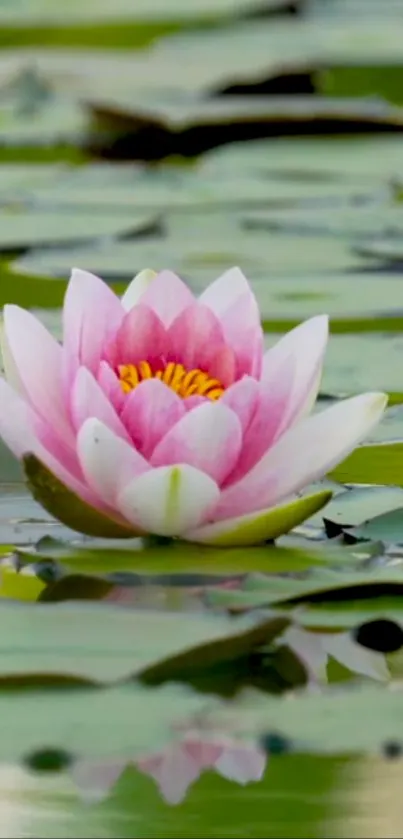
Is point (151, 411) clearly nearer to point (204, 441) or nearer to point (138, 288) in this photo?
point (204, 441)

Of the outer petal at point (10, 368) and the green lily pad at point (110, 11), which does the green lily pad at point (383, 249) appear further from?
the green lily pad at point (110, 11)

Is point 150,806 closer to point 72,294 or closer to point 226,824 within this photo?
point 226,824

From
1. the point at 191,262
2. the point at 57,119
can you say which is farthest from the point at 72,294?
the point at 57,119

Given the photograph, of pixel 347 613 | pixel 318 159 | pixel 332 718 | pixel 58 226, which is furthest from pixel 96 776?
pixel 318 159

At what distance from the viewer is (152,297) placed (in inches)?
69.7

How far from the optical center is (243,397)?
165 centimetres

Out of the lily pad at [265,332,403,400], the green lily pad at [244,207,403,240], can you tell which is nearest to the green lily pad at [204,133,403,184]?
the green lily pad at [244,207,403,240]

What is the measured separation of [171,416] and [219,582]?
0.47 feet

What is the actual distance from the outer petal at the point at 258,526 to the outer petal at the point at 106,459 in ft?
0.27

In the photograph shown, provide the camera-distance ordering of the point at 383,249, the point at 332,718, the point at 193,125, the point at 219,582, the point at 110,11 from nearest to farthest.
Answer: the point at 332,718
the point at 219,582
the point at 383,249
the point at 193,125
the point at 110,11

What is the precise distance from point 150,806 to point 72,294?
62 centimetres

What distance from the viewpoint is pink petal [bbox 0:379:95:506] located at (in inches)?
65.7

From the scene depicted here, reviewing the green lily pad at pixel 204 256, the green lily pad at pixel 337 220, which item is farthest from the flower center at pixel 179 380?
the green lily pad at pixel 337 220

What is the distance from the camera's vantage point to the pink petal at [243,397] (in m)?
1.64
